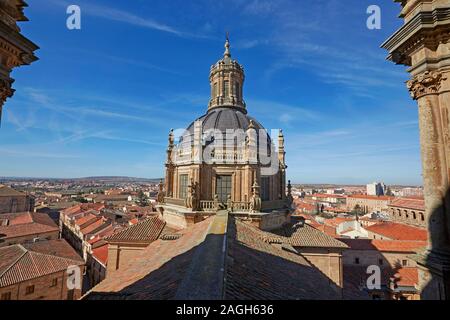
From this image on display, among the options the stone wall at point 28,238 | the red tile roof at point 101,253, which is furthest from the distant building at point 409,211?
the stone wall at point 28,238

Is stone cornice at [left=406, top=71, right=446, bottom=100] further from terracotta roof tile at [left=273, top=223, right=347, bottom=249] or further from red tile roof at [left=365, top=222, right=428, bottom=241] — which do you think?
red tile roof at [left=365, top=222, right=428, bottom=241]

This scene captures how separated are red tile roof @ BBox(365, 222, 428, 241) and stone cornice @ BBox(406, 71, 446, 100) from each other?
138 feet

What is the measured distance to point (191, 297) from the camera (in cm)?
399

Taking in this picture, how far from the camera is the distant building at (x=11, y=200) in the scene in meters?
65.4

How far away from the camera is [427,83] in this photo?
6047 millimetres

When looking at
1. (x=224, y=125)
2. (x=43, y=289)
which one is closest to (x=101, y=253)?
(x=43, y=289)

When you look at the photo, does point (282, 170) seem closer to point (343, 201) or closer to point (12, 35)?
point (12, 35)

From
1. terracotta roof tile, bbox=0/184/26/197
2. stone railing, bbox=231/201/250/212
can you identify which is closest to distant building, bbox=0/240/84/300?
stone railing, bbox=231/201/250/212

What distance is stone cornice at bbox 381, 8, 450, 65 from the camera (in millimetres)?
5766

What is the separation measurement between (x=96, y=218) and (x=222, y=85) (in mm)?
44722

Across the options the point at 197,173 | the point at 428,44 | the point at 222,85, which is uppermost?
the point at 222,85

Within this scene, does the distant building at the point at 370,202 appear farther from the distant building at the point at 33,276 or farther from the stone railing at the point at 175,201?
the distant building at the point at 33,276

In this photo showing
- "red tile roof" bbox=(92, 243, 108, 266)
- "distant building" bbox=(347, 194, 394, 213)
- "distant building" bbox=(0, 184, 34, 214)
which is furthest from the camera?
"distant building" bbox=(347, 194, 394, 213)
